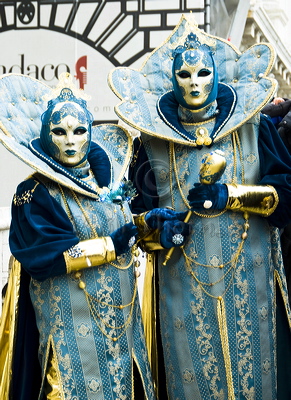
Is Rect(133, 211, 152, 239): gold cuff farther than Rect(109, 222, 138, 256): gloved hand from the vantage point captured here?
Yes

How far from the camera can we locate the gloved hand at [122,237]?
5309 mm

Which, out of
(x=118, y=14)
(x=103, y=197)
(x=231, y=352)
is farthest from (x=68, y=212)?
(x=118, y=14)

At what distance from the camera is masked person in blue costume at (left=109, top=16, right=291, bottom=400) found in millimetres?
5684

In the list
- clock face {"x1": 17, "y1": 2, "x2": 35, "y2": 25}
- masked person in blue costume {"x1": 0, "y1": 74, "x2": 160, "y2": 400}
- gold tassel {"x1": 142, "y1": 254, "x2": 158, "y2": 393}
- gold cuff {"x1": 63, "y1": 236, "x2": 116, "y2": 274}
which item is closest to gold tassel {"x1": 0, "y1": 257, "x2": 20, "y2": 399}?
masked person in blue costume {"x1": 0, "y1": 74, "x2": 160, "y2": 400}

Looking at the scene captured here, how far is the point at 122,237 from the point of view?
17.4 feet

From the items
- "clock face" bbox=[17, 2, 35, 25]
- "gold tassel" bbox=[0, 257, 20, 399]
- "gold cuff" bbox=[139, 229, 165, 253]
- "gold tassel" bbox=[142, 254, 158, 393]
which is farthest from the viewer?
"clock face" bbox=[17, 2, 35, 25]

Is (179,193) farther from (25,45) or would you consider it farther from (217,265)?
(25,45)

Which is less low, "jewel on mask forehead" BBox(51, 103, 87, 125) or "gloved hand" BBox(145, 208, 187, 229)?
"jewel on mask forehead" BBox(51, 103, 87, 125)

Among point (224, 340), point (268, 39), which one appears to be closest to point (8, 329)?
point (224, 340)

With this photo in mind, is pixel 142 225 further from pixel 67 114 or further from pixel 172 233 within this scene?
pixel 67 114

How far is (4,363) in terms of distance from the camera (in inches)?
218

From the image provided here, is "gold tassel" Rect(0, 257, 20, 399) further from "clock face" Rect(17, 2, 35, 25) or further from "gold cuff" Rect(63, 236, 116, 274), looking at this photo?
"clock face" Rect(17, 2, 35, 25)

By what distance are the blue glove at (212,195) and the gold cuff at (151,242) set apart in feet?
1.00

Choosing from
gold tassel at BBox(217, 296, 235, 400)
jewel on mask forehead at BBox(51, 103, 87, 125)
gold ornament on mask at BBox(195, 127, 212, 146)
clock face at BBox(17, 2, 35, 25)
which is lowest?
gold tassel at BBox(217, 296, 235, 400)
